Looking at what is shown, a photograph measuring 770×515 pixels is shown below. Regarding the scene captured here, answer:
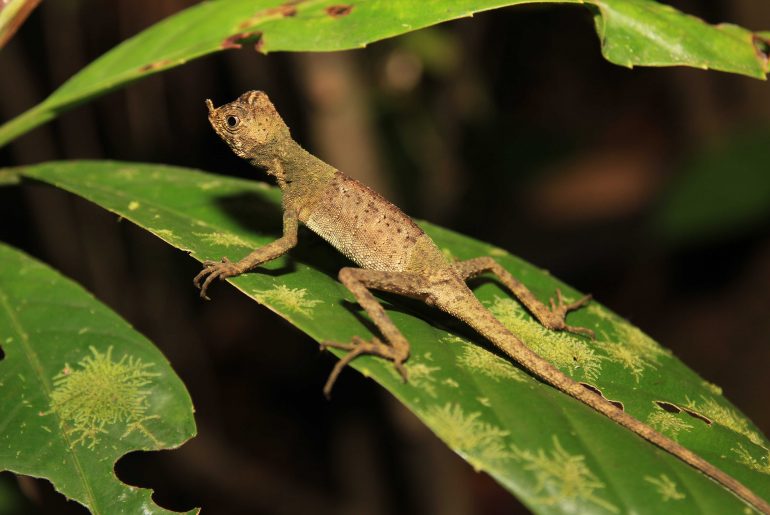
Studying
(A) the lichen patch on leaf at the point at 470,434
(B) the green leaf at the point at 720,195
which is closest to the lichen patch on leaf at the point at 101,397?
(A) the lichen patch on leaf at the point at 470,434

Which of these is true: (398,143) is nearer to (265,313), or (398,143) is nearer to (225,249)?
(265,313)

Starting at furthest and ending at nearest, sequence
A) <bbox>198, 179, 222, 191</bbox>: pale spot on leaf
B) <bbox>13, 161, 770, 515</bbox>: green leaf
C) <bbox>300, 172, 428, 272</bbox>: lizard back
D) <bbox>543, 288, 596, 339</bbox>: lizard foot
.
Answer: <bbox>300, 172, 428, 272</bbox>: lizard back
<bbox>198, 179, 222, 191</bbox>: pale spot on leaf
<bbox>543, 288, 596, 339</bbox>: lizard foot
<bbox>13, 161, 770, 515</bbox>: green leaf

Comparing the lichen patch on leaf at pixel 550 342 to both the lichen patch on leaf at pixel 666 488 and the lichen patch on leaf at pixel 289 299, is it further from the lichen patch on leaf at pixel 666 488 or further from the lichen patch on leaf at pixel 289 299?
the lichen patch on leaf at pixel 289 299

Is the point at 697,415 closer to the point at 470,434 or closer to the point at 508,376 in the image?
the point at 508,376

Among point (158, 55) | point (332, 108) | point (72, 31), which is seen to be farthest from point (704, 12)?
point (158, 55)

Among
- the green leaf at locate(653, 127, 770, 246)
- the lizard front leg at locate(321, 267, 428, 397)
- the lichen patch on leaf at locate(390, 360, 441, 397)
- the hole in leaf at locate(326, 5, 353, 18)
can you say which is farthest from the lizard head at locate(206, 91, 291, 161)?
the green leaf at locate(653, 127, 770, 246)

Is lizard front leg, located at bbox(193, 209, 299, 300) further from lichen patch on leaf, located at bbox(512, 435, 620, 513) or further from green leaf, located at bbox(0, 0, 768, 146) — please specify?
lichen patch on leaf, located at bbox(512, 435, 620, 513)
